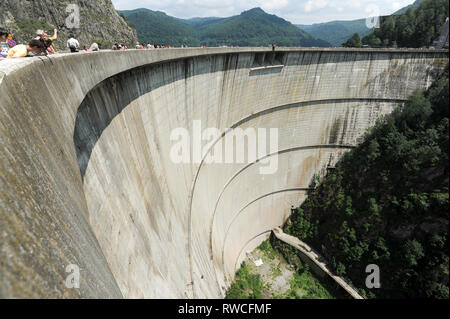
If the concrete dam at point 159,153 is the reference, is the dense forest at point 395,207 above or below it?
below

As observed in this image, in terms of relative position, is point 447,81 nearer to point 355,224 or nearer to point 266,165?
point 355,224

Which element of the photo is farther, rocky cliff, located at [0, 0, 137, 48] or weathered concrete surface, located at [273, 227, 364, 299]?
rocky cliff, located at [0, 0, 137, 48]

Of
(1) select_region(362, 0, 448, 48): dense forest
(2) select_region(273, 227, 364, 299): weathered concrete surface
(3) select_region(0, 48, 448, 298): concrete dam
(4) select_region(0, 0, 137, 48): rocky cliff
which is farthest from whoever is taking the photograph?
(4) select_region(0, 0, 137, 48): rocky cliff

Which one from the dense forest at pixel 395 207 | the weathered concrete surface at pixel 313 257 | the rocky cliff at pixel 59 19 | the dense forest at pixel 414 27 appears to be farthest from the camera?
the rocky cliff at pixel 59 19

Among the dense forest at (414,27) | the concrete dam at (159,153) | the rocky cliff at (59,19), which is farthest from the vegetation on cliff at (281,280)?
the rocky cliff at (59,19)

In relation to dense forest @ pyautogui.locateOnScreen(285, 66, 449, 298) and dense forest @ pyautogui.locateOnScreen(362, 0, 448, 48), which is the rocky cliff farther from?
dense forest @ pyautogui.locateOnScreen(362, 0, 448, 48)

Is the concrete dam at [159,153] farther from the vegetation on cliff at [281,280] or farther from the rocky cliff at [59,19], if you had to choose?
the rocky cliff at [59,19]

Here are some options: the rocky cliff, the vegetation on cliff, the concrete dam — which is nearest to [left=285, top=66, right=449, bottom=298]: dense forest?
the vegetation on cliff
